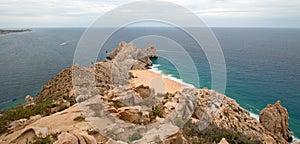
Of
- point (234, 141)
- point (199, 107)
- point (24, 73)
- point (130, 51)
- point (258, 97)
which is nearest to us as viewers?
point (234, 141)

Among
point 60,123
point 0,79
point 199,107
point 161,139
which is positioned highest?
point 161,139

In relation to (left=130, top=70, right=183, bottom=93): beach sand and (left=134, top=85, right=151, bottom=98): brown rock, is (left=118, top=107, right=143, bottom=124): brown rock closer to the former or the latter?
(left=134, top=85, right=151, bottom=98): brown rock

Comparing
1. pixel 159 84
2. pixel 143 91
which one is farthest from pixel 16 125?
pixel 159 84

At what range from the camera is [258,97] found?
34312mm

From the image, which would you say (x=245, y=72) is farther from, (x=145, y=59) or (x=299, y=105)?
(x=145, y=59)

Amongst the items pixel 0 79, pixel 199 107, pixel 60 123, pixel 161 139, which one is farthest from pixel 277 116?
pixel 0 79

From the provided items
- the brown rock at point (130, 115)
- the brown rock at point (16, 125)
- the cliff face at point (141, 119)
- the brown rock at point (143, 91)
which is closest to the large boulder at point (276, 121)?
the cliff face at point (141, 119)

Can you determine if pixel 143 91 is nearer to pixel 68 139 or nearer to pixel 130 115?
pixel 130 115

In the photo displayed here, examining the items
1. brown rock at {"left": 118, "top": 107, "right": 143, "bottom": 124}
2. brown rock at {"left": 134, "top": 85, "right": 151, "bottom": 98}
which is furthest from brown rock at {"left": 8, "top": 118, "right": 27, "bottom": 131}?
brown rock at {"left": 134, "top": 85, "right": 151, "bottom": 98}

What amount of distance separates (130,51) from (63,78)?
1326 inches

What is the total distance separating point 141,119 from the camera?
11.5 m

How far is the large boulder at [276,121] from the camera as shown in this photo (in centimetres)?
2142

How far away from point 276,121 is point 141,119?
55.8ft

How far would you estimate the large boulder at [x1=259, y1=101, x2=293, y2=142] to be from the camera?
2142 cm
